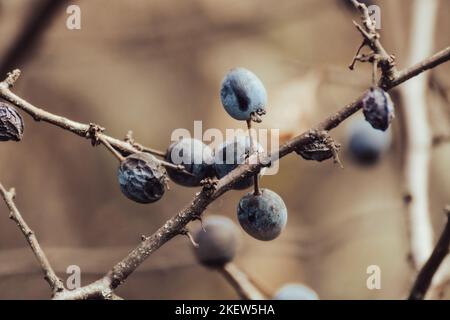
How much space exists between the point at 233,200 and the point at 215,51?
640 millimetres

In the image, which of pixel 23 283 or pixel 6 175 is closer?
pixel 23 283

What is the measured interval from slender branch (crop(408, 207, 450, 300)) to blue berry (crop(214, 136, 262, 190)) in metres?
0.30

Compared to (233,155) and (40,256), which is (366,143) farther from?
(40,256)

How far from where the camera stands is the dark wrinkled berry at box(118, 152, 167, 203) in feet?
3.32

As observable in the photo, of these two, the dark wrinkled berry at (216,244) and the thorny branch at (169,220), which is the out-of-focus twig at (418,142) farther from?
the thorny branch at (169,220)

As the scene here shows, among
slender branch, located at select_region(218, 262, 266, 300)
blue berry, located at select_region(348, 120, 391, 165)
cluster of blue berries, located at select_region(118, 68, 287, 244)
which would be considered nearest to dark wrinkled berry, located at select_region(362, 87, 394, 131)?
cluster of blue berries, located at select_region(118, 68, 287, 244)

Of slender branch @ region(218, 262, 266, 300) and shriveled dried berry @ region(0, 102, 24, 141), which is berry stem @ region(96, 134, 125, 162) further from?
slender branch @ region(218, 262, 266, 300)

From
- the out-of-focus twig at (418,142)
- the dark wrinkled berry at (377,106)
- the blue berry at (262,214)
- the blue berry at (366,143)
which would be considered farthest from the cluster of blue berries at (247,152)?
the blue berry at (366,143)

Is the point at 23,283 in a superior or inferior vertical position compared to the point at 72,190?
inferior

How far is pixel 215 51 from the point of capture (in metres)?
2.82

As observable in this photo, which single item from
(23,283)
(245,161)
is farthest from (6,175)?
(245,161)

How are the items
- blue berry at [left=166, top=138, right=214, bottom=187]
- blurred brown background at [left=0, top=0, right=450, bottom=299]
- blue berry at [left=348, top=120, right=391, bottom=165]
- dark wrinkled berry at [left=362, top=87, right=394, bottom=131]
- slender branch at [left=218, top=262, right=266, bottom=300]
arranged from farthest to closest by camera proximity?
blurred brown background at [left=0, top=0, right=450, bottom=299], blue berry at [left=348, top=120, right=391, bottom=165], slender branch at [left=218, top=262, right=266, bottom=300], blue berry at [left=166, top=138, right=214, bottom=187], dark wrinkled berry at [left=362, top=87, right=394, bottom=131]
